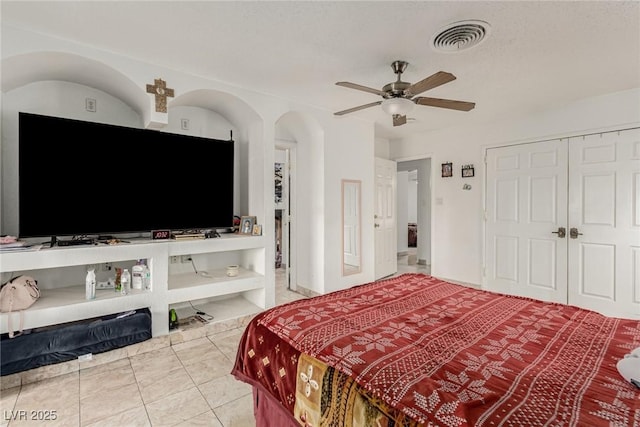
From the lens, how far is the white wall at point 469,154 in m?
3.63

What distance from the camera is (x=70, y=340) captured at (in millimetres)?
2299

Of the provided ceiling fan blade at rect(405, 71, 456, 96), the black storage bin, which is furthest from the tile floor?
ceiling fan blade at rect(405, 71, 456, 96)

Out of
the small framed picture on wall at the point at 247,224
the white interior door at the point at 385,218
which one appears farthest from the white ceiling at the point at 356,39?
the white interior door at the point at 385,218

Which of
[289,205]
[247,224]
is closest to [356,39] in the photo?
[247,224]

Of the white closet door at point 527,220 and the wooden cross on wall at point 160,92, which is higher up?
the wooden cross on wall at point 160,92

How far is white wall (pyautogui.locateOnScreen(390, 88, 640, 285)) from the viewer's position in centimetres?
363

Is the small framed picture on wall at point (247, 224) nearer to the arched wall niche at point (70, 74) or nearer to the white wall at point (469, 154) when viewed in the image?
the arched wall niche at point (70, 74)

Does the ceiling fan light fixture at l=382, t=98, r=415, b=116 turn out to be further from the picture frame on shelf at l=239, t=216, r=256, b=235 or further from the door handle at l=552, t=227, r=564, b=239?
the door handle at l=552, t=227, r=564, b=239

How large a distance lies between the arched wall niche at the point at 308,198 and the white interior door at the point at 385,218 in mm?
1217

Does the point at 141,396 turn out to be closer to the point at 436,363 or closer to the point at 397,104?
the point at 436,363

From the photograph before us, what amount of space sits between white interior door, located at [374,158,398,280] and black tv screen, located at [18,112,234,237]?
260 centimetres

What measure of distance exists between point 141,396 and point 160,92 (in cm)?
242

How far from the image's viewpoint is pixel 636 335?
4.69 feet

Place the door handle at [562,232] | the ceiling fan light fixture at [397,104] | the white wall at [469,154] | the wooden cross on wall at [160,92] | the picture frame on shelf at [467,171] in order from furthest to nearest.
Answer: the picture frame on shelf at [467,171] < the door handle at [562,232] < the white wall at [469,154] < the wooden cross on wall at [160,92] < the ceiling fan light fixture at [397,104]
